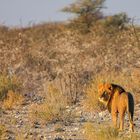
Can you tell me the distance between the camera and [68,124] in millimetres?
13094

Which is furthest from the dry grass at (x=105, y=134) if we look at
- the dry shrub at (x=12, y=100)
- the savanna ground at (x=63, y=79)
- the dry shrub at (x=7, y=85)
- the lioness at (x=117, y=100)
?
the dry shrub at (x=7, y=85)

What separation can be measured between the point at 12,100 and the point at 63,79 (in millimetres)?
3772

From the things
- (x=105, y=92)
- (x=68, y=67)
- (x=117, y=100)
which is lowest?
(x=68, y=67)

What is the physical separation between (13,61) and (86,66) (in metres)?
3.15

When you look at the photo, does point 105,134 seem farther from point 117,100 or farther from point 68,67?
point 68,67

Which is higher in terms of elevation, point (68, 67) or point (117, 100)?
point (117, 100)

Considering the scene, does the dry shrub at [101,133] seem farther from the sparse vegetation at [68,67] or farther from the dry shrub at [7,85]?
the dry shrub at [7,85]

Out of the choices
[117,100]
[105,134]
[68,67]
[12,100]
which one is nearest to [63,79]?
[12,100]

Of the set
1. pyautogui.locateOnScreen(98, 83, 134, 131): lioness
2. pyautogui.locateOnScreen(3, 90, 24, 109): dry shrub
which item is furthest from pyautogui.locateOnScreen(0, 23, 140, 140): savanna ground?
pyautogui.locateOnScreen(98, 83, 134, 131): lioness

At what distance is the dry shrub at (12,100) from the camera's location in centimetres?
1596

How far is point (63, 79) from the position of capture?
20078 millimetres

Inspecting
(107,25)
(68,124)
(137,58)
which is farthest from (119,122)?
(107,25)

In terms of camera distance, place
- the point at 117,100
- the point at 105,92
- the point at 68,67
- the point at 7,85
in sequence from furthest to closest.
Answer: the point at 68,67 → the point at 7,85 → the point at 105,92 → the point at 117,100

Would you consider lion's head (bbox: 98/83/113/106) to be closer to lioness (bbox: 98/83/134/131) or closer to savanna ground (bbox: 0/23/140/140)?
lioness (bbox: 98/83/134/131)
